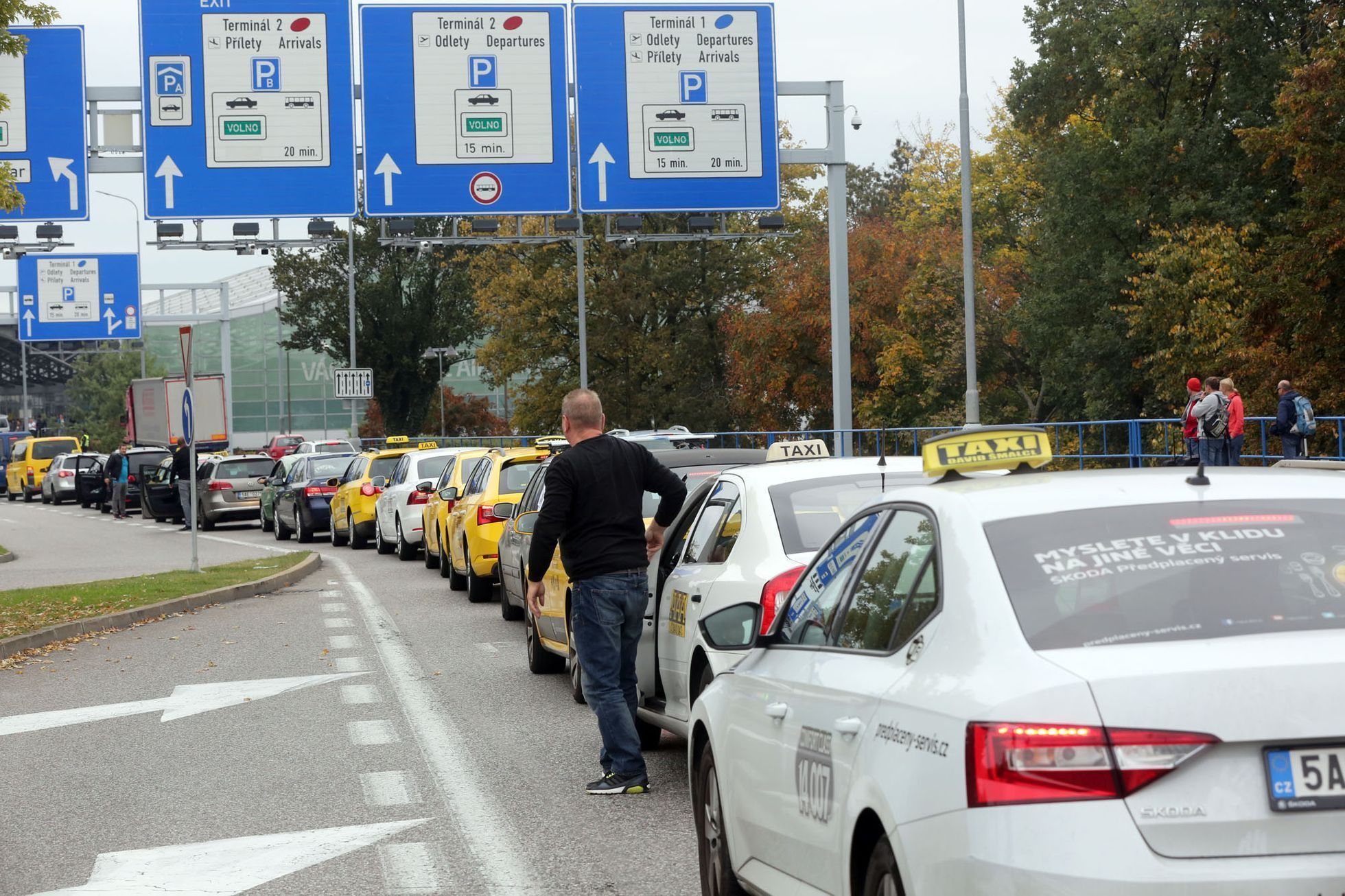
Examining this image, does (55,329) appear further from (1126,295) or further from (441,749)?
(441,749)

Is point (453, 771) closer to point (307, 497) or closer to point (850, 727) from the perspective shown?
point (850, 727)

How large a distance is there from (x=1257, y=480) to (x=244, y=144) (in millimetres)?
26384

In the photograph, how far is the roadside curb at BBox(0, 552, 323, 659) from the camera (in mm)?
15578

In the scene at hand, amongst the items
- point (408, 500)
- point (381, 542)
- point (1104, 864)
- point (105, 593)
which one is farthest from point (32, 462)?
point (1104, 864)

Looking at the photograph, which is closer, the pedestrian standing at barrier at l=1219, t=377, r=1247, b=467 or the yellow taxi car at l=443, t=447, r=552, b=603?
the yellow taxi car at l=443, t=447, r=552, b=603

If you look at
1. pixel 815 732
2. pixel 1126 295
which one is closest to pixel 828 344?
pixel 1126 295

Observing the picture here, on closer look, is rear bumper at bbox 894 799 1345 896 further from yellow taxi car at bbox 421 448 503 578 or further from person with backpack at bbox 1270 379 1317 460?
person with backpack at bbox 1270 379 1317 460

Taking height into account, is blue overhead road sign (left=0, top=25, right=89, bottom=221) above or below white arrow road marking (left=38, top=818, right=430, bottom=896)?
above

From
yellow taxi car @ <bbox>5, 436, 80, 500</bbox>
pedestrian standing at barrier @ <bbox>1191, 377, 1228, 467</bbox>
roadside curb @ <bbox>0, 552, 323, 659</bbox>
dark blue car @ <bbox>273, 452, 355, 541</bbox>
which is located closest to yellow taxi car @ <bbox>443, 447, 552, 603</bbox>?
roadside curb @ <bbox>0, 552, 323, 659</bbox>

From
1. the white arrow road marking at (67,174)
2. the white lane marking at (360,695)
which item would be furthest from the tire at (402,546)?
the white lane marking at (360,695)

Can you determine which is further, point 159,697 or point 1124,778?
point 159,697

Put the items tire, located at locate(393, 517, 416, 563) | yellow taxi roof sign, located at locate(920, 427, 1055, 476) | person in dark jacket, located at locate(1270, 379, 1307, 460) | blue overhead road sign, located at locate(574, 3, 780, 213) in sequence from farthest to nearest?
1. blue overhead road sign, located at locate(574, 3, 780, 213)
2. tire, located at locate(393, 517, 416, 563)
3. person in dark jacket, located at locate(1270, 379, 1307, 460)
4. yellow taxi roof sign, located at locate(920, 427, 1055, 476)

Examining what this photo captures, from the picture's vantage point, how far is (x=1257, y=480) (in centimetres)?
438

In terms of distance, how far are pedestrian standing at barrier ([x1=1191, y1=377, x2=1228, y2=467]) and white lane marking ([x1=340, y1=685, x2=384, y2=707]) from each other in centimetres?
1490
